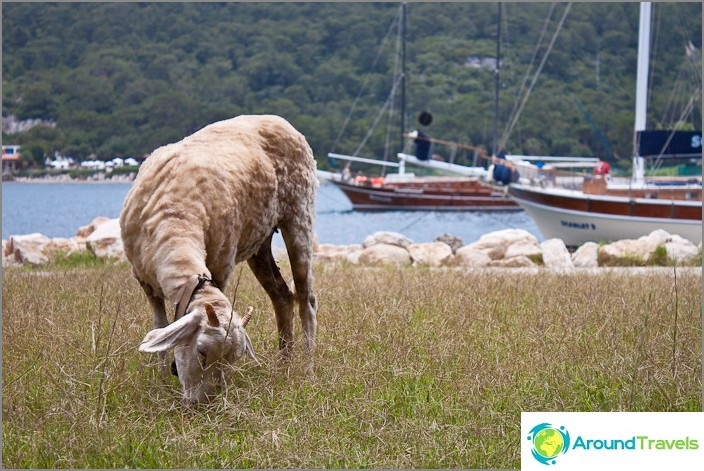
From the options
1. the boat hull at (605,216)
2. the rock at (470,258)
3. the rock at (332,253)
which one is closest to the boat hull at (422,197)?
the boat hull at (605,216)

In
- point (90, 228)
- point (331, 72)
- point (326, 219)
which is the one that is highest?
point (331, 72)

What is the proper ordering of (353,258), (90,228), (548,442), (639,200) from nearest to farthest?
1. (548,442)
2. (353,258)
3. (90,228)
4. (639,200)

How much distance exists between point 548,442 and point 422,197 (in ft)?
120

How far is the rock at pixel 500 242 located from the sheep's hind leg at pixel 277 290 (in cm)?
908

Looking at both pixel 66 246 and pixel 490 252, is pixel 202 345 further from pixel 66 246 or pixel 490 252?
pixel 490 252

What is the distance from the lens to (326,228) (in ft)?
128

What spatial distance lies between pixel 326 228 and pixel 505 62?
1609cm

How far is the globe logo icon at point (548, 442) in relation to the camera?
4.39m

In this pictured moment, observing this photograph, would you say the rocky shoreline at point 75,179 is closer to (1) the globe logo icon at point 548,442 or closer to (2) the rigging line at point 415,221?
(1) the globe logo icon at point 548,442

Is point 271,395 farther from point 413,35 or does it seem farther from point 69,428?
point 413,35

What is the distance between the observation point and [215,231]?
5.16 metres

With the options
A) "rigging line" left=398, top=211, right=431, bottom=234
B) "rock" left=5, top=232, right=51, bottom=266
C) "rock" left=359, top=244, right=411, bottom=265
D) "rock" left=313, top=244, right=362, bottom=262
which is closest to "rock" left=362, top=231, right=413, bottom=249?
"rock" left=313, top=244, right=362, bottom=262

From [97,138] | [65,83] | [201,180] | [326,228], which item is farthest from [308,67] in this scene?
[201,180]

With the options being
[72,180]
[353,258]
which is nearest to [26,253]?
[353,258]
